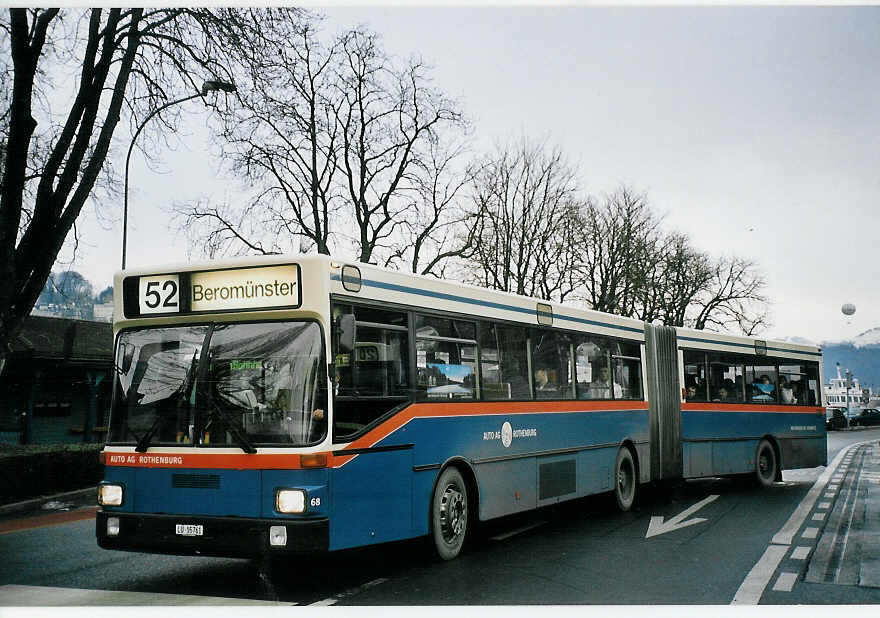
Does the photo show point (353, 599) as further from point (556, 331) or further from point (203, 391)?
point (556, 331)

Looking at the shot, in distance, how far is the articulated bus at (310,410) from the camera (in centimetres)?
764

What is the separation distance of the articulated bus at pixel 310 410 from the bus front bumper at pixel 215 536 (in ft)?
0.04

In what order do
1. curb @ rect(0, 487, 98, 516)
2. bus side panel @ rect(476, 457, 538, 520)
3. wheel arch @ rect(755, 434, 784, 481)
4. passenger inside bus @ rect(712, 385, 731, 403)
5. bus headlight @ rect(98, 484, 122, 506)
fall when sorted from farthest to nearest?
wheel arch @ rect(755, 434, 784, 481), passenger inside bus @ rect(712, 385, 731, 403), curb @ rect(0, 487, 98, 516), bus side panel @ rect(476, 457, 538, 520), bus headlight @ rect(98, 484, 122, 506)

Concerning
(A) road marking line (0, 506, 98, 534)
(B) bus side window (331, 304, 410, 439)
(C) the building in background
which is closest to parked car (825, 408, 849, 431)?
(C) the building in background

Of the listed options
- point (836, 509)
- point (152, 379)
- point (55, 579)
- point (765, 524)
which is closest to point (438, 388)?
point (152, 379)

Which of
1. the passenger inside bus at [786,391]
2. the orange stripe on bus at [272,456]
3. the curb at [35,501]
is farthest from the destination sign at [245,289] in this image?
the passenger inside bus at [786,391]

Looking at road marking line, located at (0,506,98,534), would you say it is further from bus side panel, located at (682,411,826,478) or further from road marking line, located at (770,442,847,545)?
bus side panel, located at (682,411,826,478)

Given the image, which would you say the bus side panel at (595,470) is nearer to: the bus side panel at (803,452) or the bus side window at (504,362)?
the bus side window at (504,362)

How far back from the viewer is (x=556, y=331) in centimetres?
1245

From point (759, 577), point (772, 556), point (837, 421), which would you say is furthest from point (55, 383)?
point (837, 421)

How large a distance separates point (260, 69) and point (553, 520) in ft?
29.9

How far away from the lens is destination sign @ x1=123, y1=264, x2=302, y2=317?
7879mm

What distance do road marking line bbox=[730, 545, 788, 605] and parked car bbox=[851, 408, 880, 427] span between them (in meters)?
60.3

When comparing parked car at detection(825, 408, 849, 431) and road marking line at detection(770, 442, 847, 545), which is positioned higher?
parked car at detection(825, 408, 849, 431)
